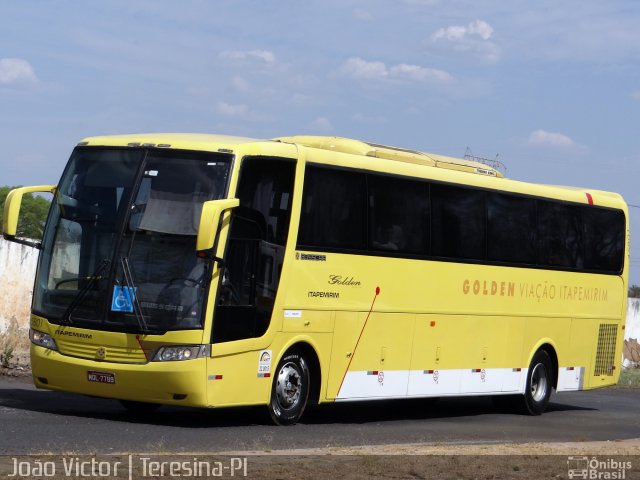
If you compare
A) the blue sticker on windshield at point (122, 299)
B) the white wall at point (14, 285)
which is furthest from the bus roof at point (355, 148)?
the white wall at point (14, 285)

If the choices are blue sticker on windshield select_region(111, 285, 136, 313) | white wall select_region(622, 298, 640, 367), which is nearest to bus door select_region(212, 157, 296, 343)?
blue sticker on windshield select_region(111, 285, 136, 313)

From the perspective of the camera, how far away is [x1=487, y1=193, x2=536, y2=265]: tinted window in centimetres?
2017

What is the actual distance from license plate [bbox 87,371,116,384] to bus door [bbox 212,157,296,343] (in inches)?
48.5

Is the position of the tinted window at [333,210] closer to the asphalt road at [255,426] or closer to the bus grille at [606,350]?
the asphalt road at [255,426]

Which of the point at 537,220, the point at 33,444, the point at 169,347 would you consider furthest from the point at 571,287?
the point at 33,444

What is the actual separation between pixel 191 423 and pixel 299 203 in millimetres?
2977

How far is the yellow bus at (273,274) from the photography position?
48.5ft

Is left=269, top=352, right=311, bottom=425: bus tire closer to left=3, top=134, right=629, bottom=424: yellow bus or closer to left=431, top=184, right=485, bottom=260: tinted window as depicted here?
left=3, top=134, right=629, bottom=424: yellow bus

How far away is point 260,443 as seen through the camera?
13.4 m

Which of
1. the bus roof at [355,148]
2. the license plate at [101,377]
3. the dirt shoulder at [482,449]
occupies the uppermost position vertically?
the bus roof at [355,148]

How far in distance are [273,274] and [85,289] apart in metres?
2.24

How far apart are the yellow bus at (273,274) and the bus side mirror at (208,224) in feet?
0.05

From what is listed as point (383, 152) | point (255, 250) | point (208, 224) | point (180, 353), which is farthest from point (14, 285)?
point (208, 224)

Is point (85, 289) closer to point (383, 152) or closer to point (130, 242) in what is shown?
point (130, 242)
